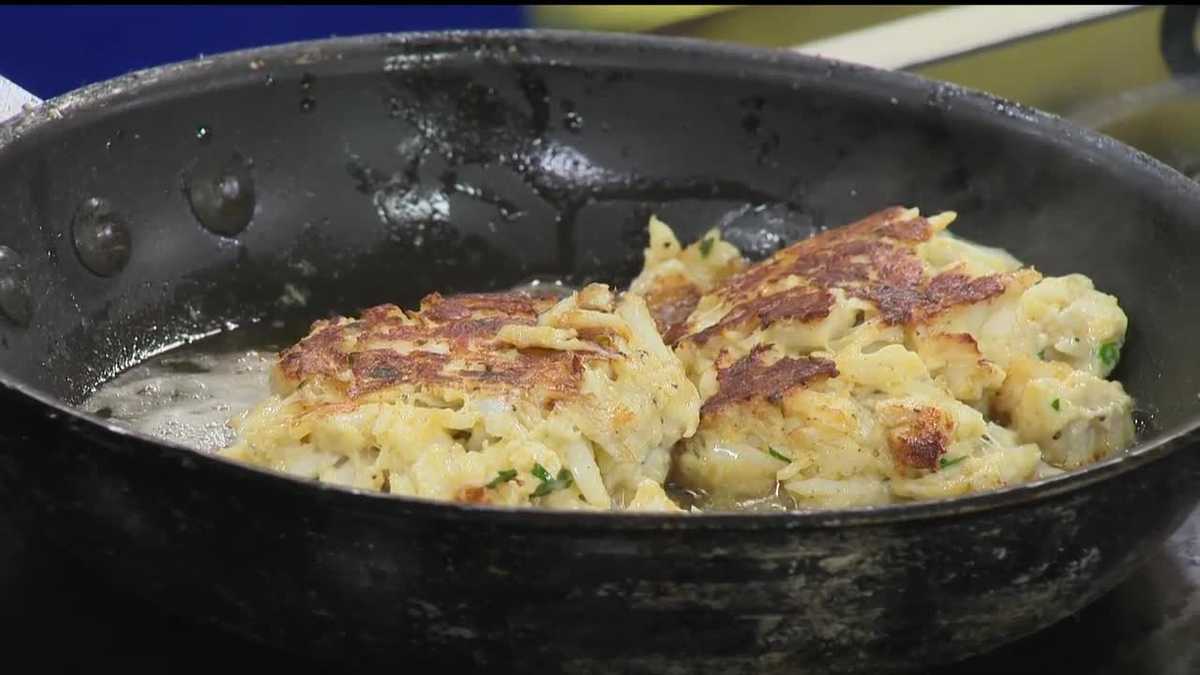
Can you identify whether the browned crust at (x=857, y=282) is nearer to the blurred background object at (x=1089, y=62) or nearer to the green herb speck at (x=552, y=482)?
the green herb speck at (x=552, y=482)

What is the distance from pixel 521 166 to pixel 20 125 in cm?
88

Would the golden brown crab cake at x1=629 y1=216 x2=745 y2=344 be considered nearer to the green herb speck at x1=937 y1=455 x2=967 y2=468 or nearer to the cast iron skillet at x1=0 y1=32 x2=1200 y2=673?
the cast iron skillet at x1=0 y1=32 x2=1200 y2=673

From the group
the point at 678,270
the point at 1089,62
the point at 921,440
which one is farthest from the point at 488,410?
the point at 1089,62

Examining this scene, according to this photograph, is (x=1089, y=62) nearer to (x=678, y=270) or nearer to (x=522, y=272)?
(x=678, y=270)

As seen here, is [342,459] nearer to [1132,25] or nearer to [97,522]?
[97,522]

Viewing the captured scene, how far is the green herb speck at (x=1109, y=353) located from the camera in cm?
200

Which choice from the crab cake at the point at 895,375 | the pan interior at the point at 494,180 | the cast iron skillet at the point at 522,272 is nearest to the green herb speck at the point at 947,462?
the crab cake at the point at 895,375

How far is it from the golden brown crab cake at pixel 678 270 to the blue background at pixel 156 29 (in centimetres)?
248

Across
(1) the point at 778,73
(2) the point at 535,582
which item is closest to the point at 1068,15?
(1) the point at 778,73

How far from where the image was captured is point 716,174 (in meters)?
2.54

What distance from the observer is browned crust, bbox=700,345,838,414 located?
5.95 feet

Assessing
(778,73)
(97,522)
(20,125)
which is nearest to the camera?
(97,522)

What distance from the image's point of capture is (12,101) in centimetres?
209

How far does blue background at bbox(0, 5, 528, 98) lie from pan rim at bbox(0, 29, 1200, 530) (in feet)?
7.36
